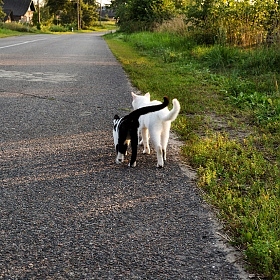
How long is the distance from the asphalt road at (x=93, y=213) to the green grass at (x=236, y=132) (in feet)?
0.51

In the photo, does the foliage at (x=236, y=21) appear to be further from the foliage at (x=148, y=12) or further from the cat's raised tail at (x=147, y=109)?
the foliage at (x=148, y=12)

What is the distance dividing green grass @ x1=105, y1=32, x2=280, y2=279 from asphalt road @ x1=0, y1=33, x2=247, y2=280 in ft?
0.51

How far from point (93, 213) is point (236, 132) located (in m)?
2.58

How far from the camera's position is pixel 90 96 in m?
7.13

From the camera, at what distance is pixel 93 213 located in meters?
2.83

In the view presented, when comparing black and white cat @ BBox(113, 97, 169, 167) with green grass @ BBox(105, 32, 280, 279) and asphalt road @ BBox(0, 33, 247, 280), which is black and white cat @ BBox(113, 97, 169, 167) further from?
green grass @ BBox(105, 32, 280, 279)

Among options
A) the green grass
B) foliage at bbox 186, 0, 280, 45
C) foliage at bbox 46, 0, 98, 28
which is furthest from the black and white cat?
foliage at bbox 46, 0, 98, 28

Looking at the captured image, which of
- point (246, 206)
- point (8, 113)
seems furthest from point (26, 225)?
point (8, 113)

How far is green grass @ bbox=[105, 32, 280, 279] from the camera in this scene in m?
2.56

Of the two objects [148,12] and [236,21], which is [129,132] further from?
[148,12]

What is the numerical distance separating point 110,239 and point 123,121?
59.6 inches

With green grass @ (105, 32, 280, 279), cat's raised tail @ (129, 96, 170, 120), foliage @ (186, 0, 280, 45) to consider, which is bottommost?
green grass @ (105, 32, 280, 279)

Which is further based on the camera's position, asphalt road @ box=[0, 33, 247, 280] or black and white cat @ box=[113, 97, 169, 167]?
black and white cat @ box=[113, 97, 169, 167]

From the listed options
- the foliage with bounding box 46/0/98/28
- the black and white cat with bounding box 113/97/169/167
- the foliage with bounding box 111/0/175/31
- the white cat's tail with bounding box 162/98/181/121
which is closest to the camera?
the white cat's tail with bounding box 162/98/181/121
